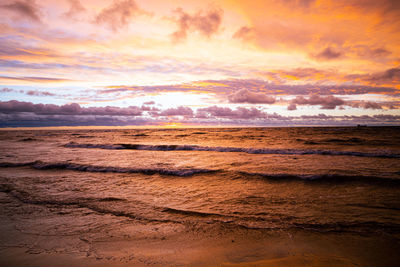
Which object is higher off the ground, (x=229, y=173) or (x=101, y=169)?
(x=229, y=173)

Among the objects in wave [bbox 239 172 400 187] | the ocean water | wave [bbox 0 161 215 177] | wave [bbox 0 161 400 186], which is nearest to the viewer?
the ocean water

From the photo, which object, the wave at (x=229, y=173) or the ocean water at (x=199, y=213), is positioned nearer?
the ocean water at (x=199, y=213)

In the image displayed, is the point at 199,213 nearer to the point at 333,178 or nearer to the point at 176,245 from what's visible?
the point at 176,245

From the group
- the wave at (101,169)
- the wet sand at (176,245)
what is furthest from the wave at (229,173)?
the wet sand at (176,245)

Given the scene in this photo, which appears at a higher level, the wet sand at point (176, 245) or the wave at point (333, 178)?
the wave at point (333, 178)

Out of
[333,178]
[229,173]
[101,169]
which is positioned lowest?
[101,169]

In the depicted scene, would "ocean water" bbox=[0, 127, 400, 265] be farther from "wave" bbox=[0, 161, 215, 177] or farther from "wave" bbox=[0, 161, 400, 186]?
"wave" bbox=[0, 161, 215, 177]

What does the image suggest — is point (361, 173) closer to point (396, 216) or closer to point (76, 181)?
point (396, 216)

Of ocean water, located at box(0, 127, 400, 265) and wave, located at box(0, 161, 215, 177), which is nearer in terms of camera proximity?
ocean water, located at box(0, 127, 400, 265)

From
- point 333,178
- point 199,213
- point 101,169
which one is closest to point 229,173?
point 333,178

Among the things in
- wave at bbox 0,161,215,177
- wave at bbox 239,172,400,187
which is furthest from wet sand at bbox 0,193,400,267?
wave at bbox 0,161,215,177

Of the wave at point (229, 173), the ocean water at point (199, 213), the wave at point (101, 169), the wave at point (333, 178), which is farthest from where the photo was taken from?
the wave at point (101, 169)

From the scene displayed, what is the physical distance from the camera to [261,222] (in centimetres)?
520

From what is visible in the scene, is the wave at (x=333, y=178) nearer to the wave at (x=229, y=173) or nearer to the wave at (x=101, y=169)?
the wave at (x=229, y=173)
